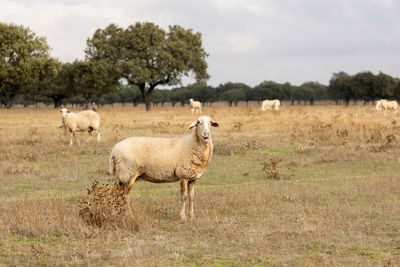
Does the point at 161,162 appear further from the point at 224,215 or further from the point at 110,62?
the point at 110,62

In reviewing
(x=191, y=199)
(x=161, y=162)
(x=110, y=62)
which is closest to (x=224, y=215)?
(x=191, y=199)

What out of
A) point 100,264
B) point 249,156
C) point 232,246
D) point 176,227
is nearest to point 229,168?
point 249,156

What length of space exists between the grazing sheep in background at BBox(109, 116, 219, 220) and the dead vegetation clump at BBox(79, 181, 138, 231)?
57 cm

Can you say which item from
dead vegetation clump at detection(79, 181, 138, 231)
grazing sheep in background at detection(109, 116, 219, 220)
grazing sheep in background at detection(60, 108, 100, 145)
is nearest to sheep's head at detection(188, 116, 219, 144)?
grazing sheep in background at detection(109, 116, 219, 220)

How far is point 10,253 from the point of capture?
22.1 feet

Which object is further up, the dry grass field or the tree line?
the tree line

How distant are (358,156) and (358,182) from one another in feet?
16.8

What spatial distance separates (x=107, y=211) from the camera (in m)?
8.39

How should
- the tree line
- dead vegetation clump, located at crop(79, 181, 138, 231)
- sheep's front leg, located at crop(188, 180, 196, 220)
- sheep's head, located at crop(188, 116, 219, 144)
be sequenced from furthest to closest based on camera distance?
the tree line, sheep's front leg, located at crop(188, 180, 196, 220), sheep's head, located at crop(188, 116, 219, 144), dead vegetation clump, located at crop(79, 181, 138, 231)

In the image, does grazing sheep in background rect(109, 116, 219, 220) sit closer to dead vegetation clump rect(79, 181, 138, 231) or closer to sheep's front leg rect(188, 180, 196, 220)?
sheep's front leg rect(188, 180, 196, 220)

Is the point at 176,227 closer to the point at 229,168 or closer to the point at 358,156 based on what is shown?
the point at 229,168

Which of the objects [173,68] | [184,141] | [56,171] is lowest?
[56,171]

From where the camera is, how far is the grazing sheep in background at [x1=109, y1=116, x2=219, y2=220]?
354 inches

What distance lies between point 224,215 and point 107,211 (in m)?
2.49
